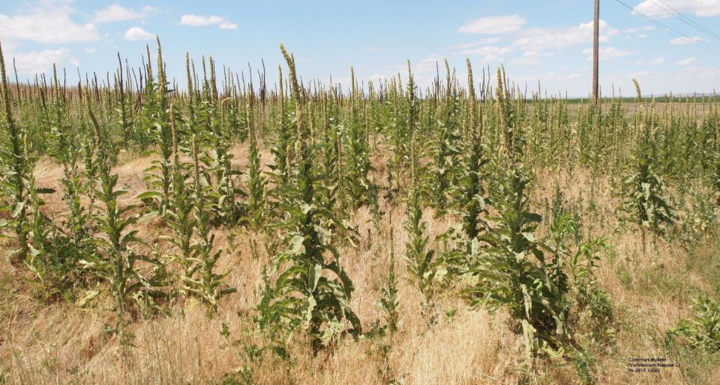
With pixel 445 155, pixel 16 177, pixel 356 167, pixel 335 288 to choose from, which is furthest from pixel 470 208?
pixel 16 177

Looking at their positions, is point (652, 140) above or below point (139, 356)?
above

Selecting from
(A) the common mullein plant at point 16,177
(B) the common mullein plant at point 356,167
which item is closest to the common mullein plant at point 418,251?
(B) the common mullein plant at point 356,167

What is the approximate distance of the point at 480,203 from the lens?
5.64 meters

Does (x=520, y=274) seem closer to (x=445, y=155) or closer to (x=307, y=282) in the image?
(x=307, y=282)

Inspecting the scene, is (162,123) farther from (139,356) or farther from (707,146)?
(707,146)

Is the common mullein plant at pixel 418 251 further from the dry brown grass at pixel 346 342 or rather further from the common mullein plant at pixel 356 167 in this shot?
the common mullein plant at pixel 356 167

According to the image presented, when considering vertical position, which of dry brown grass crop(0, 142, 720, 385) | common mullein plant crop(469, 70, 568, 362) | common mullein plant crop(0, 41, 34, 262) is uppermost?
common mullein plant crop(0, 41, 34, 262)

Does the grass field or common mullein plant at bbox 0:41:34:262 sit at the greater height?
common mullein plant at bbox 0:41:34:262

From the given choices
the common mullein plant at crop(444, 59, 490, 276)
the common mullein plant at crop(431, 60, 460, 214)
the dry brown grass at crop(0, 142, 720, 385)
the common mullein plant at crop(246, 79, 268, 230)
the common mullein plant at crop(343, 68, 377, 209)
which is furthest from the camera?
the common mullein plant at crop(343, 68, 377, 209)

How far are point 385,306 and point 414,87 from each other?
6.59 meters

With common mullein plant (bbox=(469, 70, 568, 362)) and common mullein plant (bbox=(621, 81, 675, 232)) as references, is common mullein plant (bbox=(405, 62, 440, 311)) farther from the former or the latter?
Answer: common mullein plant (bbox=(621, 81, 675, 232))

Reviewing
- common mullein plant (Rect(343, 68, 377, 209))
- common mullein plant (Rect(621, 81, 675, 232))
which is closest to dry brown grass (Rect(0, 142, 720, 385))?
common mullein plant (Rect(621, 81, 675, 232))

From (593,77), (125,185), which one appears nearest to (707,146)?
(593,77)

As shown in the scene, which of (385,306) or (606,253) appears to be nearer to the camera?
(385,306)
